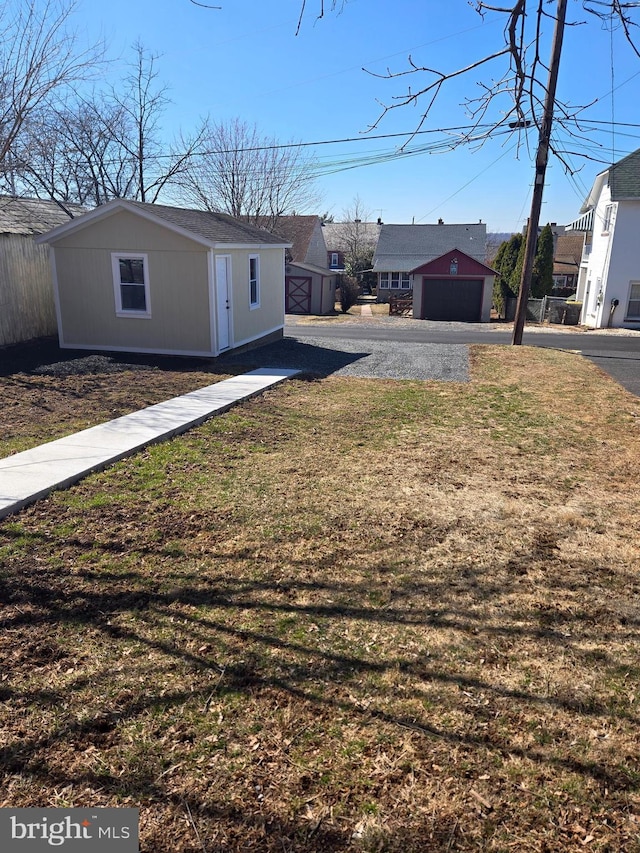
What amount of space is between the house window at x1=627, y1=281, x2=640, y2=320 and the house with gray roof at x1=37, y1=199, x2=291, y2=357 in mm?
18252

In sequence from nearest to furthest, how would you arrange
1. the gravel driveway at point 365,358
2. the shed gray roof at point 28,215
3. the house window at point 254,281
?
the gravel driveway at point 365,358
the shed gray roof at point 28,215
the house window at point 254,281

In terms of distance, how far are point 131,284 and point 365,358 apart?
5804 millimetres

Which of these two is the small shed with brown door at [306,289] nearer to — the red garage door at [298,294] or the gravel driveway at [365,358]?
the red garage door at [298,294]

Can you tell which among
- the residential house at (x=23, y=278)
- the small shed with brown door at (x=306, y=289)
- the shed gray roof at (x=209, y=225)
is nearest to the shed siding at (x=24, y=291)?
the residential house at (x=23, y=278)

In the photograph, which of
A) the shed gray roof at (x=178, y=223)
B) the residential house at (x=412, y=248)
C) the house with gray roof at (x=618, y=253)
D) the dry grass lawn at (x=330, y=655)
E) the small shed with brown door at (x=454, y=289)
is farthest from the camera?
the residential house at (x=412, y=248)

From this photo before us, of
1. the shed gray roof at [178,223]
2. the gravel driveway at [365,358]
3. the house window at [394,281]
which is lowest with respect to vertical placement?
the gravel driveway at [365,358]

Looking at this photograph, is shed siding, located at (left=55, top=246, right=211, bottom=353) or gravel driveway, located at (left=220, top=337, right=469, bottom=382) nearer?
shed siding, located at (left=55, top=246, right=211, bottom=353)

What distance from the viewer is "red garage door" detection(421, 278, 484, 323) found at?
29.2m

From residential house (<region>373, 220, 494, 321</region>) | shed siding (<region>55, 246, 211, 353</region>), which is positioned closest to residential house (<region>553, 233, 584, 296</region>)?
residential house (<region>373, 220, 494, 321</region>)

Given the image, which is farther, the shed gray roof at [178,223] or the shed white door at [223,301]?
the shed white door at [223,301]

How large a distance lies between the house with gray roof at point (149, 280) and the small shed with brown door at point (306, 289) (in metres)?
17.0

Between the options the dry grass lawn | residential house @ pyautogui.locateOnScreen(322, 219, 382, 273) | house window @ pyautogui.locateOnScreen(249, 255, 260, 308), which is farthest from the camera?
residential house @ pyautogui.locateOnScreen(322, 219, 382, 273)

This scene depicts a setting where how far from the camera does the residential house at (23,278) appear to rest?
14051 mm

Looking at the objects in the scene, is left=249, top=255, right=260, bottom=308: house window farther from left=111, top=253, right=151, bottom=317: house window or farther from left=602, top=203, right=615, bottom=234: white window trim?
left=602, top=203, right=615, bottom=234: white window trim
